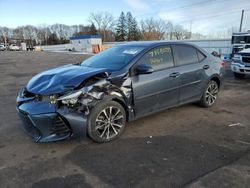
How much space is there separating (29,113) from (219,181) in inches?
106

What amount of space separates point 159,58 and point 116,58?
0.82 m

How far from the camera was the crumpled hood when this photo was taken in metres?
3.54

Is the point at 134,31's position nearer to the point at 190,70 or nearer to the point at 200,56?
the point at 200,56

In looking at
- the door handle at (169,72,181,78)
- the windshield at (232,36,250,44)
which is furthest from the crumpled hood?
the windshield at (232,36,250,44)

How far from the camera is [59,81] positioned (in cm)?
369

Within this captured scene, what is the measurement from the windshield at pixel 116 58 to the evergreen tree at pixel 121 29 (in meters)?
77.6

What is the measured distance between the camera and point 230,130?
429cm

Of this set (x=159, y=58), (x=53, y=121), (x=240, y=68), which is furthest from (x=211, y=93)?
(x=240, y=68)

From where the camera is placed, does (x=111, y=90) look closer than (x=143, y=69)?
Yes

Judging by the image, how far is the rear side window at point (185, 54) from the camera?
4824mm

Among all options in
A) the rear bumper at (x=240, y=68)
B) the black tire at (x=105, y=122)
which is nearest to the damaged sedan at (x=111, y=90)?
the black tire at (x=105, y=122)

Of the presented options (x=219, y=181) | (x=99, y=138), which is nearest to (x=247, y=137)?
(x=219, y=181)

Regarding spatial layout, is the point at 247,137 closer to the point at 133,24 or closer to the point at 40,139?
the point at 40,139

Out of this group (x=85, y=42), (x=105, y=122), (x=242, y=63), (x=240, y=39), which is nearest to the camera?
(x=105, y=122)
